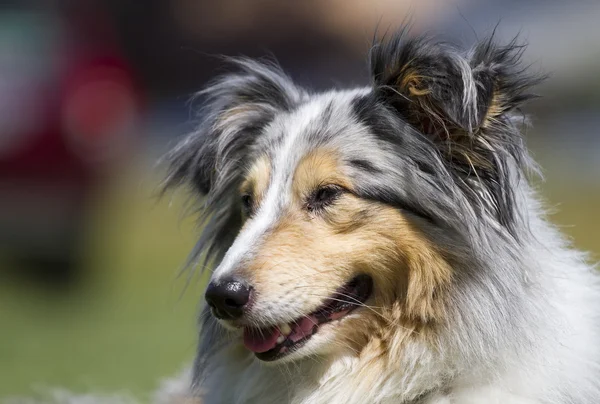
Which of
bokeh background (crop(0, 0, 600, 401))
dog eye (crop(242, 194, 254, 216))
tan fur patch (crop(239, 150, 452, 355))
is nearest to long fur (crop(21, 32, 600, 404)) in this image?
tan fur patch (crop(239, 150, 452, 355))

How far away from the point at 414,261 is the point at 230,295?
767 millimetres

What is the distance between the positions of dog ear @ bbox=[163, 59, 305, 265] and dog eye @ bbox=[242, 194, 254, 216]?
0.19 metres

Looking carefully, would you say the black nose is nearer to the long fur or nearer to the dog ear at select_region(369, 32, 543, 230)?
the long fur

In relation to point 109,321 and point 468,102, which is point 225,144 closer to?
point 468,102

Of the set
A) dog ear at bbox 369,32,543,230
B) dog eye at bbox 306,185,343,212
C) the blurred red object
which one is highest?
dog ear at bbox 369,32,543,230

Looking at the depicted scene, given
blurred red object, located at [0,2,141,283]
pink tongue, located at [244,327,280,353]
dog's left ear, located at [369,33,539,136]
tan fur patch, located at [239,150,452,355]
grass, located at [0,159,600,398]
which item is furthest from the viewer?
blurred red object, located at [0,2,141,283]

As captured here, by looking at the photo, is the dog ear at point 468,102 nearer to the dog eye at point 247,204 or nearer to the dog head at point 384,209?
the dog head at point 384,209

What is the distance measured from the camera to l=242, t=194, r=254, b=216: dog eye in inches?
166

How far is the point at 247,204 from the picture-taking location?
4.27 metres

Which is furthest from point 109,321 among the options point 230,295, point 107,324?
point 230,295

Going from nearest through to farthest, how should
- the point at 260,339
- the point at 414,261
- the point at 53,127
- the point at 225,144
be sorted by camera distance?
the point at 414,261 → the point at 260,339 → the point at 225,144 → the point at 53,127

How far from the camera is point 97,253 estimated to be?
966 centimetres

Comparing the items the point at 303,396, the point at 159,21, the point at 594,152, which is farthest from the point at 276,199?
the point at 159,21

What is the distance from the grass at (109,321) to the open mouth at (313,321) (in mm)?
1071
